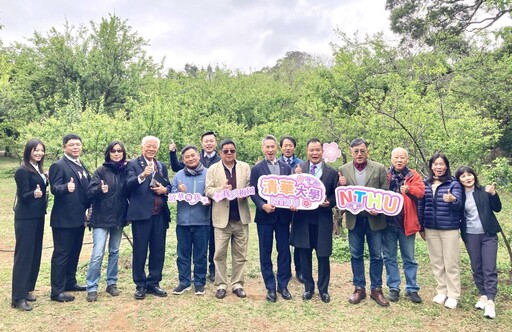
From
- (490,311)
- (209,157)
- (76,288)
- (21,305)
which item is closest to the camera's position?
(490,311)

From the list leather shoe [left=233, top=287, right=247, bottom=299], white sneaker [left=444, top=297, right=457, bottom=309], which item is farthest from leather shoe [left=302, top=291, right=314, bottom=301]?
white sneaker [left=444, top=297, right=457, bottom=309]

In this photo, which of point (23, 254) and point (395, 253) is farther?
point (395, 253)

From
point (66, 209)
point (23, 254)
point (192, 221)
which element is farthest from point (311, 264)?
point (23, 254)

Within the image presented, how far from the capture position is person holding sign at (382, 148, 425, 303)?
4.71 m

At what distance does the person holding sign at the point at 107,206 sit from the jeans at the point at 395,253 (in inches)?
133

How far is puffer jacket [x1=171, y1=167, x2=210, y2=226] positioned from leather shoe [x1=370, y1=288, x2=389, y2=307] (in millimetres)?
2332

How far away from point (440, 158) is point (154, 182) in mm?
3630

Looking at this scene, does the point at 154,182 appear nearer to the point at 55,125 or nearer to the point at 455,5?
the point at 55,125

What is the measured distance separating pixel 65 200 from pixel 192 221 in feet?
5.15

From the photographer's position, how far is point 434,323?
438cm

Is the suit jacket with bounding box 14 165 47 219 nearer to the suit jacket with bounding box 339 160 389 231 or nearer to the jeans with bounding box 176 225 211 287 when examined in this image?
the jeans with bounding box 176 225 211 287

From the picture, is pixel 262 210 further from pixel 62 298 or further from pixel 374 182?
pixel 62 298

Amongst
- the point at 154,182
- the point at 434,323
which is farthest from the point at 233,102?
the point at 434,323

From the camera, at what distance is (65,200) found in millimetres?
4680
